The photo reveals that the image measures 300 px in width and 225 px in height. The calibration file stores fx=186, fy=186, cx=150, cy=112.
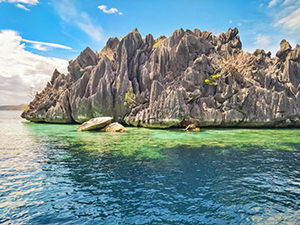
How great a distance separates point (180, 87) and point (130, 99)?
39.3 feet

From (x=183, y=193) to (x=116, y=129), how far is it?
2413cm

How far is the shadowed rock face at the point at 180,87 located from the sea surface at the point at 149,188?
2186cm

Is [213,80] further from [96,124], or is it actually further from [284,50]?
[96,124]

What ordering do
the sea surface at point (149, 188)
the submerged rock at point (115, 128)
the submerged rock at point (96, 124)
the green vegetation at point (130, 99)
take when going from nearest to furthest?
the sea surface at point (149, 188), the submerged rock at point (115, 128), the submerged rock at point (96, 124), the green vegetation at point (130, 99)

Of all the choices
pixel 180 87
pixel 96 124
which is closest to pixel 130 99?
pixel 180 87

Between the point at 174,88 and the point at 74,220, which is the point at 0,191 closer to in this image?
the point at 74,220

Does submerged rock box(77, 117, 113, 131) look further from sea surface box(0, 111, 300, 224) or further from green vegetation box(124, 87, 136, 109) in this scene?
sea surface box(0, 111, 300, 224)

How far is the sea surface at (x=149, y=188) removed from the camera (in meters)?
7.08

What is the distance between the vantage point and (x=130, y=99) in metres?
43.4

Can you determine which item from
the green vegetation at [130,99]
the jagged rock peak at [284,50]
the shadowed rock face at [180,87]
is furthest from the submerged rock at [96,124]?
the jagged rock peak at [284,50]

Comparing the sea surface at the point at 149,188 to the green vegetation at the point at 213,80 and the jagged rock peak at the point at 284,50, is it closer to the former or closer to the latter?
A: the green vegetation at the point at 213,80

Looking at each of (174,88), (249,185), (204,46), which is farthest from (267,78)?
(249,185)

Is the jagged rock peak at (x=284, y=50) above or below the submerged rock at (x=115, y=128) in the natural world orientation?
above

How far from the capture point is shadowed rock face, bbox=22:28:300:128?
37.5 metres
